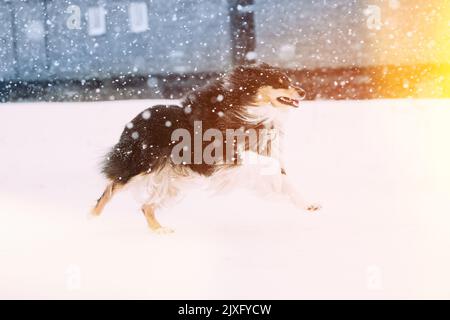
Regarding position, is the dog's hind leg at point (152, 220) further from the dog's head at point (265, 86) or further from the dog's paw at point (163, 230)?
the dog's head at point (265, 86)

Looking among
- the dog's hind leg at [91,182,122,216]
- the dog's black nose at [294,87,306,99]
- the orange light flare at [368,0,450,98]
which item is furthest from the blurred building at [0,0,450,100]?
the dog's hind leg at [91,182,122,216]

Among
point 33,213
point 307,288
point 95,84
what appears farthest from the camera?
point 95,84

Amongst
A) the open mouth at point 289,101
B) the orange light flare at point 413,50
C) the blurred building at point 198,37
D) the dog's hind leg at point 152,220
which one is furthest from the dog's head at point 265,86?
the dog's hind leg at point 152,220

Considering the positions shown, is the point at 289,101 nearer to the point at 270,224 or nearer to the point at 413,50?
the point at 270,224

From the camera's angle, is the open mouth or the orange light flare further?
the orange light flare

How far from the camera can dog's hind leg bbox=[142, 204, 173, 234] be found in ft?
6.09

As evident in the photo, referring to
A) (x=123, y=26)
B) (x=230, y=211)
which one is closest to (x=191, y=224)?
(x=230, y=211)

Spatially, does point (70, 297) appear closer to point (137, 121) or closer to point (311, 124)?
point (137, 121)

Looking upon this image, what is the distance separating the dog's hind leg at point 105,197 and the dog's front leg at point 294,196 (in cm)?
69

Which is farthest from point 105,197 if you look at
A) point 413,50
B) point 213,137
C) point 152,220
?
point 413,50

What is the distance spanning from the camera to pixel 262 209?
1870mm

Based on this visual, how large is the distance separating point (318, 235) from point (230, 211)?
379 mm

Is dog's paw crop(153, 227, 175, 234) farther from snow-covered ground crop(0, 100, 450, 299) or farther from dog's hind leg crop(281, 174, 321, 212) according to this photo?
dog's hind leg crop(281, 174, 321, 212)

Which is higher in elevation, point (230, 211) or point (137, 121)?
point (137, 121)
